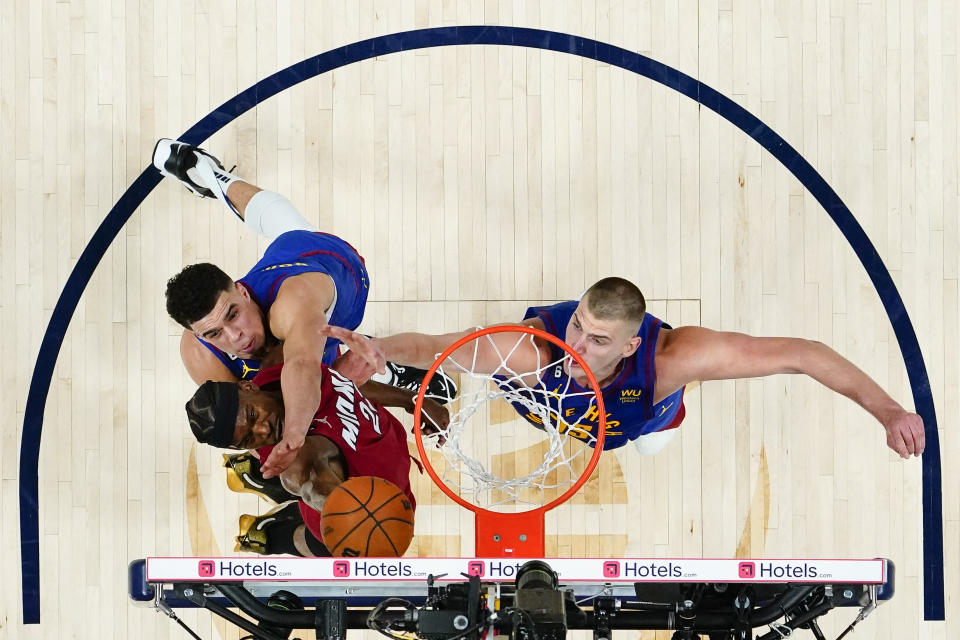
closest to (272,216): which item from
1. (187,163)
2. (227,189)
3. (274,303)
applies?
(227,189)

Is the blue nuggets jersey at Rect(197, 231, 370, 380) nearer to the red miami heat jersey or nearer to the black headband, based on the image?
the red miami heat jersey

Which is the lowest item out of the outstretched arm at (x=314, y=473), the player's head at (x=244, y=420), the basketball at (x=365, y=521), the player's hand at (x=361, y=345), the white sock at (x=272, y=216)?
the basketball at (x=365, y=521)

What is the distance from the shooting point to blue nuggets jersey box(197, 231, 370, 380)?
14.3 feet

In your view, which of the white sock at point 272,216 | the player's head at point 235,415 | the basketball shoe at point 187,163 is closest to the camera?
the player's head at point 235,415

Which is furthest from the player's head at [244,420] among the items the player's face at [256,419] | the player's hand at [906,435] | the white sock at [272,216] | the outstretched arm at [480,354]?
the player's hand at [906,435]

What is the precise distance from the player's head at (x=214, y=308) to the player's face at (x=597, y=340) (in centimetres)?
148

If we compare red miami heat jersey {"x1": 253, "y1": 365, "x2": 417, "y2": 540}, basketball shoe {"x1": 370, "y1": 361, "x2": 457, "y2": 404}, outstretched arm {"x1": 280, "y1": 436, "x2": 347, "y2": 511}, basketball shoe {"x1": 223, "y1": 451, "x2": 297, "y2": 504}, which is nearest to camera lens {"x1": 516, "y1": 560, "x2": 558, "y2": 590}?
red miami heat jersey {"x1": 253, "y1": 365, "x2": 417, "y2": 540}

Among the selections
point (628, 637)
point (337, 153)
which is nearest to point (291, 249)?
point (337, 153)

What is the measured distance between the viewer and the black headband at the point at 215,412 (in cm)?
356

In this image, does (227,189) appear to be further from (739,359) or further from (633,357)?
(739,359)

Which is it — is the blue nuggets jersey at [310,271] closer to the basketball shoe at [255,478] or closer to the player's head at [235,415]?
the basketball shoe at [255,478]

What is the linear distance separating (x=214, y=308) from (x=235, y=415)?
1.98 ft

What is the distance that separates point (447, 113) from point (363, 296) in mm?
1440

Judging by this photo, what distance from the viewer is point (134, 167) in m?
5.50
